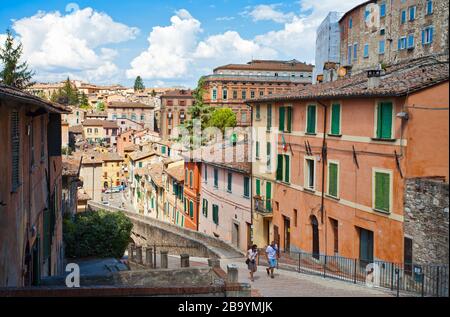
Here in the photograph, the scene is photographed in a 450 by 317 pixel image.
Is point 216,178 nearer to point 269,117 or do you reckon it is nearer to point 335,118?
point 269,117

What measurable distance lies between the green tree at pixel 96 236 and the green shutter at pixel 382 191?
52.6 ft

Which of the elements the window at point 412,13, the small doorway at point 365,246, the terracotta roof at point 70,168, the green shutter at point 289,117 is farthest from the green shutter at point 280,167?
the window at point 412,13

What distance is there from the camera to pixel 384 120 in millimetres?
20734

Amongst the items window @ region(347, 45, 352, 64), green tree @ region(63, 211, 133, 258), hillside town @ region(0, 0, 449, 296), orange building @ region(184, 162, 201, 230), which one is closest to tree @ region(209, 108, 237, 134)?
hillside town @ region(0, 0, 449, 296)

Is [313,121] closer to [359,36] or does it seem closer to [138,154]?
[359,36]

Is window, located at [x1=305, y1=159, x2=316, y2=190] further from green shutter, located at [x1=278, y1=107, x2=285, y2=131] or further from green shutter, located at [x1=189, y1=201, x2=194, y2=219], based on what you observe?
green shutter, located at [x1=189, y1=201, x2=194, y2=219]

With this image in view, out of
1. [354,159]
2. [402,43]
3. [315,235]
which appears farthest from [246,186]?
[402,43]

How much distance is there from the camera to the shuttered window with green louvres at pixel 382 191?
2039 cm

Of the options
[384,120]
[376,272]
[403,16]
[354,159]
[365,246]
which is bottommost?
[376,272]

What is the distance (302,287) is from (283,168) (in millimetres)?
12493

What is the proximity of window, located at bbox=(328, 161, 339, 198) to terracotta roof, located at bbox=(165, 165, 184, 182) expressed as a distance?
871 inches

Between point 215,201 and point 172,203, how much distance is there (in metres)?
12.5

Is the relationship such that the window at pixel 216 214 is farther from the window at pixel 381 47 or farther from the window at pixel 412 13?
the window at pixel 412 13
